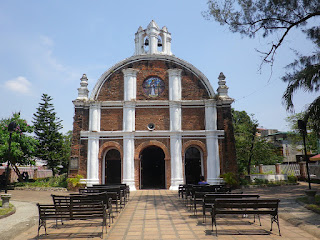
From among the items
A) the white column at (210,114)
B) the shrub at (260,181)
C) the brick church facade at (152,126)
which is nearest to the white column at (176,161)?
the brick church facade at (152,126)

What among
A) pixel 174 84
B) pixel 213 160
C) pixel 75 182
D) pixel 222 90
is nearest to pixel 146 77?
pixel 174 84

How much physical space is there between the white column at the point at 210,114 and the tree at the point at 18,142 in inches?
515

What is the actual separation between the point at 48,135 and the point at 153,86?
13.2 meters

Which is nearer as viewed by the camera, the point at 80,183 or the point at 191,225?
the point at 191,225

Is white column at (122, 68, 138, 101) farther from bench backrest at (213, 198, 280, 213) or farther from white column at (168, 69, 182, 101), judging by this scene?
bench backrest at (213, 198, 280, 213)

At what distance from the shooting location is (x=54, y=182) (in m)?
19.3

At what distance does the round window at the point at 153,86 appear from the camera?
18870 mm

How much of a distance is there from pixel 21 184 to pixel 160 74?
12.9m

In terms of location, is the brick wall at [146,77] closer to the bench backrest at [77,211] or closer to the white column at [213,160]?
the white column at [213,160]

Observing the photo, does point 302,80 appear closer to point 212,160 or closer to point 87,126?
point 212,160

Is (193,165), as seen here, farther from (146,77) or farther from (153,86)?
(146,77)

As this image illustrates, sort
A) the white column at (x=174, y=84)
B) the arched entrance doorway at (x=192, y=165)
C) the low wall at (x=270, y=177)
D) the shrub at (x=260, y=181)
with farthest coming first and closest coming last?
the low wall at (x=270, y=177), the shrub at (x=260, y=181), the white column at (x=174, y=84), the arched entrance doorway at (x=192, y=165)

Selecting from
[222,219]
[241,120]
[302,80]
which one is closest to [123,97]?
[302,80]

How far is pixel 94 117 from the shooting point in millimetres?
18156
